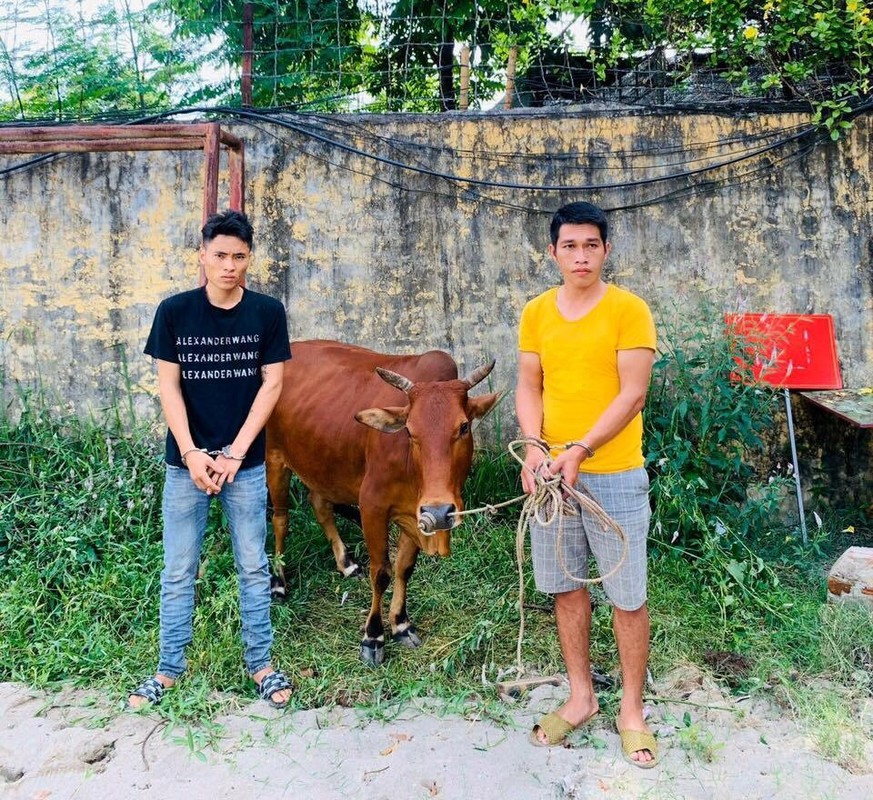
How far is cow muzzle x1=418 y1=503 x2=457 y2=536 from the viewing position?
3.29m

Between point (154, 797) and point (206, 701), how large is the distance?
59 cm

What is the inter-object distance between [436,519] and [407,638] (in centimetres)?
107

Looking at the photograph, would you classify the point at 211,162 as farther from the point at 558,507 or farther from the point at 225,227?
the point at 558,507

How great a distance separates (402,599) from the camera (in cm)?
411

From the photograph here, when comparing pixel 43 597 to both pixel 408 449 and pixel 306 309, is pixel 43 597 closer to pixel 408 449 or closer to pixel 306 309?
pixel 408 449

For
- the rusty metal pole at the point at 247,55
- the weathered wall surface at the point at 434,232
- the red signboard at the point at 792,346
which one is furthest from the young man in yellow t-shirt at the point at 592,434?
the rusty metal pole at the point at 247,55

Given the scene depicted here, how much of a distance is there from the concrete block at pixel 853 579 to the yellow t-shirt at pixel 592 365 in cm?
171

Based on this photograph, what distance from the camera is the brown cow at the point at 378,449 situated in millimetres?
3494

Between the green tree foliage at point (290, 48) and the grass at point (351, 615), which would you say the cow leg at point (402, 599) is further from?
the green tree foliage at point (290, 48)

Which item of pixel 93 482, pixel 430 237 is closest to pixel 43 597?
pixel 93 482

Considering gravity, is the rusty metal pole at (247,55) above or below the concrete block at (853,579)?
above

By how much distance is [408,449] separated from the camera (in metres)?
3.82

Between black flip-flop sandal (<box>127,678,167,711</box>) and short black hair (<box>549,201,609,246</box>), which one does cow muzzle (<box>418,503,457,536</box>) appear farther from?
black flip-flop sandal (<box>127,678,167,711</box>)

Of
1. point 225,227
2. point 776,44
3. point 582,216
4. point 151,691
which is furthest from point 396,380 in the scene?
point 776,44
